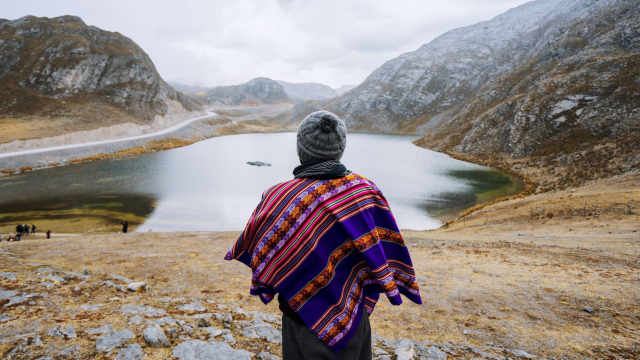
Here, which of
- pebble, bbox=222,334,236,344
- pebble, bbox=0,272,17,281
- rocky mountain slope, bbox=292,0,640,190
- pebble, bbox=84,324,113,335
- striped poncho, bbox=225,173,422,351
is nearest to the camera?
striped poncho, bbox=225,173,422,351

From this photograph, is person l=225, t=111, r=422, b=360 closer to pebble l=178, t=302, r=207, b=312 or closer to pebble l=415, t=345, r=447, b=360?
pebble l=415, t=345, r=447, b=360

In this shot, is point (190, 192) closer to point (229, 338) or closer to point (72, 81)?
point (229, 338)

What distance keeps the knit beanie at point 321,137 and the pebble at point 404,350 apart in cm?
376

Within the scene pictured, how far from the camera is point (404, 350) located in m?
4.59

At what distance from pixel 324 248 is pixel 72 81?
119 meters

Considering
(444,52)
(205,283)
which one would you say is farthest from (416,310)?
(444,52)

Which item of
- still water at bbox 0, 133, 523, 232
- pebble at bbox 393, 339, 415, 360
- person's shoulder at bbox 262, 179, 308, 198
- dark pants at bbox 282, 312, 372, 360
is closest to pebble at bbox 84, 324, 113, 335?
dark pants at bbox 282, 312, 372, 360

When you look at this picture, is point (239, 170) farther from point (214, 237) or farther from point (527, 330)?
point (527, 330)

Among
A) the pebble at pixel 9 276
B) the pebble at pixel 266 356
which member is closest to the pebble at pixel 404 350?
the pebble at pixel 266 356

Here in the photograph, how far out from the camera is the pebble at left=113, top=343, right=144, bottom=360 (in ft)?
12.6

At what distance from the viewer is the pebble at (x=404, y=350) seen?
Result: 4414 mm

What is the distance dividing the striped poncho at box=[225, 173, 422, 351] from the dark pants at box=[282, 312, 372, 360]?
0.10m

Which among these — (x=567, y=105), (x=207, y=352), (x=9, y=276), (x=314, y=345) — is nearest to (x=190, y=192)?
(x=9, y=276)

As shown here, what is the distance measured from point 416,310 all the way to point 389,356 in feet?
7.30
